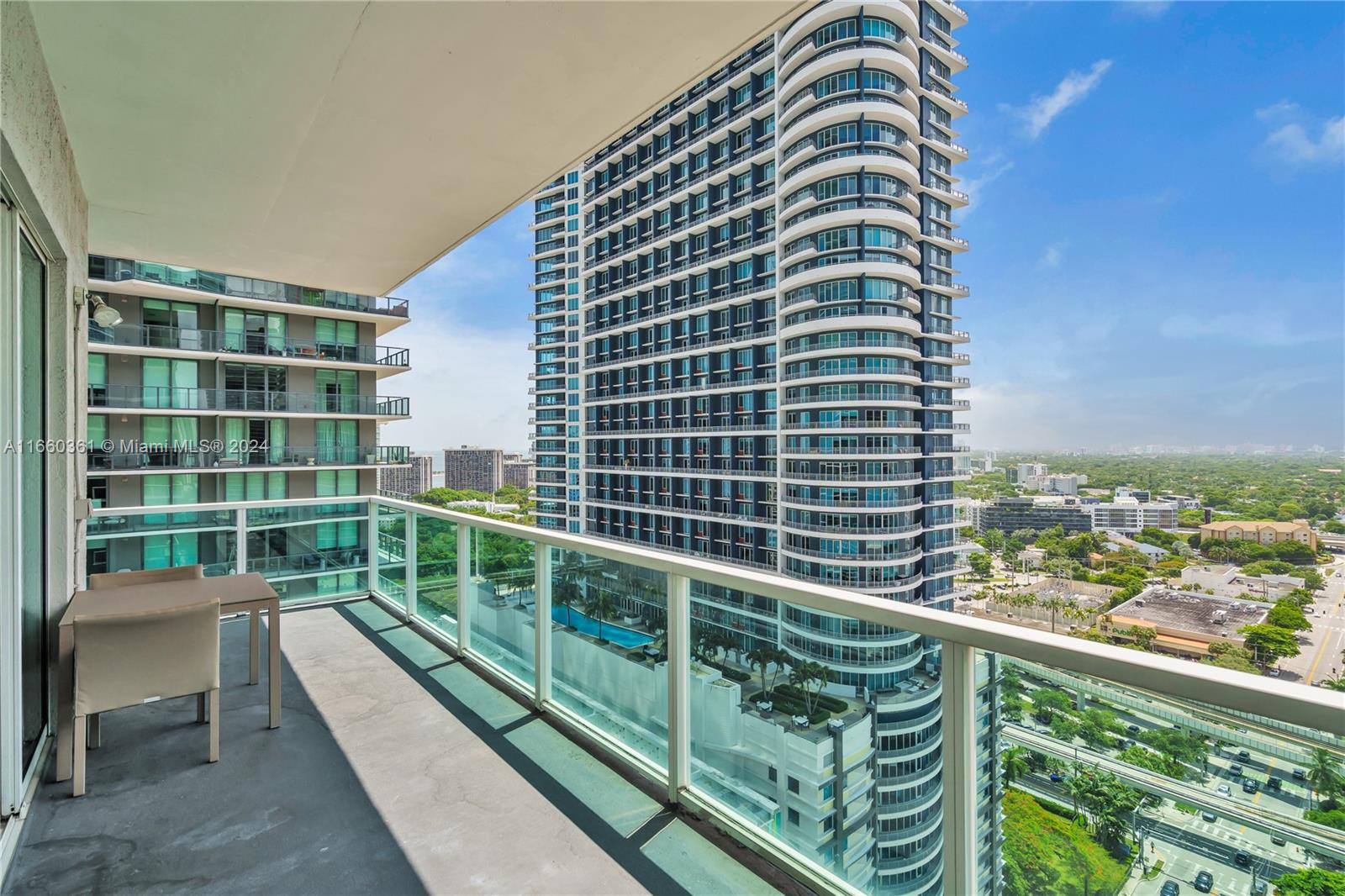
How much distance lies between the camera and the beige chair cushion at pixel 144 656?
2.04 meters

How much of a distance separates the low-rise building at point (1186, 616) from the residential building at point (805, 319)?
13478 millimetres

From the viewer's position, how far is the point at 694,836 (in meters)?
1.92

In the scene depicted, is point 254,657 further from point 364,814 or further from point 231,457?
point 231,457

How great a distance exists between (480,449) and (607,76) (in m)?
71.0

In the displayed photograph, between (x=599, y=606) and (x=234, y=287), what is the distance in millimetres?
24355

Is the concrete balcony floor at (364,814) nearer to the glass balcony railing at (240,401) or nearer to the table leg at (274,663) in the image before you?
the table leg at (274,663)

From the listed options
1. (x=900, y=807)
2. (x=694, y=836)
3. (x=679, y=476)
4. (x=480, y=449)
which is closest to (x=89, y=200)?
(x=694, y=836)

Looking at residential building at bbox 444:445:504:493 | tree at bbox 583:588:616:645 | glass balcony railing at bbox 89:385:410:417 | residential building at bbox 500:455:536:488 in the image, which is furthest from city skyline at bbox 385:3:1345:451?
tree at bbox 583:588:616:645

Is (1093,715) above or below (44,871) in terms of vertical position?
above

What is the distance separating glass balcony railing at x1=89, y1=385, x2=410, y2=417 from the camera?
19609mm

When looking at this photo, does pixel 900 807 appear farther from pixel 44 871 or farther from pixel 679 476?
pixel 679 476

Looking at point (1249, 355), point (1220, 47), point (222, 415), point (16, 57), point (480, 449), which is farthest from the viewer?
point (480, 449)

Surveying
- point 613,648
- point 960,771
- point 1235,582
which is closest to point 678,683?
point 613,648

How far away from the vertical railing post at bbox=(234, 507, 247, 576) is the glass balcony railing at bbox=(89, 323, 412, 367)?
19.6 metres
